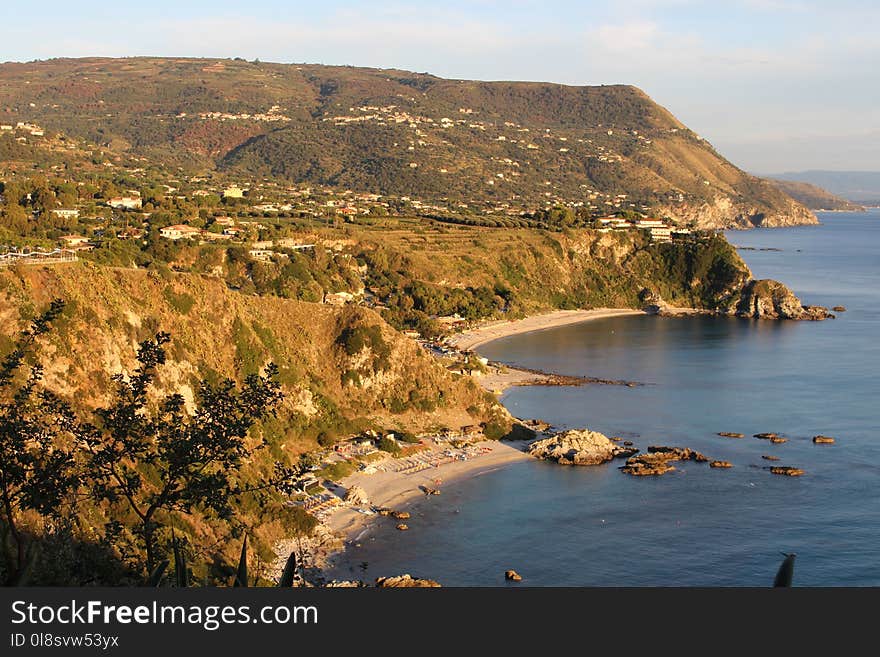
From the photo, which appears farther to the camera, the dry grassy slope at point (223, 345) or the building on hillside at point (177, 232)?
the building on hillside at point (177, 232)

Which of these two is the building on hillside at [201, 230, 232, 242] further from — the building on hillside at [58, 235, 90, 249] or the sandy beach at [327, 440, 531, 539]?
the sandy beach at [327, 440, 531, 539]

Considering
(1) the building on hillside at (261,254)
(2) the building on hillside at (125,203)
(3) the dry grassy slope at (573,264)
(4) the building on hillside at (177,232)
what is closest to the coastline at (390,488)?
(1) the building on hillside at (261,254)

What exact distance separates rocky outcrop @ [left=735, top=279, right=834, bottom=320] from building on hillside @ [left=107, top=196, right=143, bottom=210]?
58.0 m

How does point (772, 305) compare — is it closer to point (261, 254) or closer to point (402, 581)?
point (261, 254)

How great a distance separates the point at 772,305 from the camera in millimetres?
90875

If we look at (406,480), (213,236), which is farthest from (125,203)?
(406,480)

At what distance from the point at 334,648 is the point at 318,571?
2397 centimetres

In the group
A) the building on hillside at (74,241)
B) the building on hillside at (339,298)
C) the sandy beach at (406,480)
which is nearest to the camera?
the sandy beach at (406,480)

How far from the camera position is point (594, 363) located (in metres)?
66.9

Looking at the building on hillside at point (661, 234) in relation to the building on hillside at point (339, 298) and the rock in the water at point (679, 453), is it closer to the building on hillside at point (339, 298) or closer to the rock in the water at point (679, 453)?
the building on hillside at point (339, 298)

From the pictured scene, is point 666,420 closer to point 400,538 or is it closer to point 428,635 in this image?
point 400,538

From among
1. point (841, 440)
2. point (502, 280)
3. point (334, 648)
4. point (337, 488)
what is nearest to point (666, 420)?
point (841, 440)

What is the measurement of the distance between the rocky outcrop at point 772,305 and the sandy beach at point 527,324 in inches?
396

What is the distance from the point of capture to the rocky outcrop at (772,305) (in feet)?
294
